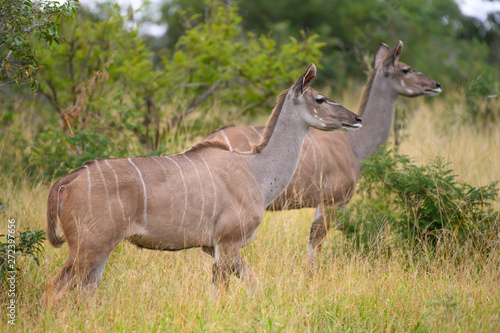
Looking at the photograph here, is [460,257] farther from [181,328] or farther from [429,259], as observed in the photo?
[181,328]

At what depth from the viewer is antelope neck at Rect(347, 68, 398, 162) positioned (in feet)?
19.1

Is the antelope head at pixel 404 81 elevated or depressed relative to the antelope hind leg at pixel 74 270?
elevated

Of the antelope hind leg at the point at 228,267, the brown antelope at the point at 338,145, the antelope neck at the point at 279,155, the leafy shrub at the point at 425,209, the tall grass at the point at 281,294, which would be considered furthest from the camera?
the brown antelope at the point at 338,145

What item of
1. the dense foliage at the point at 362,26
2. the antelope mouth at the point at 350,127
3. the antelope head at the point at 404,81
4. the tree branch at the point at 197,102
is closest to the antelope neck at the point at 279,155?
the antelope mouth at the point at 350,127

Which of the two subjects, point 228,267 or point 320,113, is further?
point 320,113

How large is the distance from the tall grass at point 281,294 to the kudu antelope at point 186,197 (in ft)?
0.73

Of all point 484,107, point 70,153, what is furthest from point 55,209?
point 484,107

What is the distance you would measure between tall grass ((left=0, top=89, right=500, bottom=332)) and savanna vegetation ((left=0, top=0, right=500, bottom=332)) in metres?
0.01

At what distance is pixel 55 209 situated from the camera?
338cm

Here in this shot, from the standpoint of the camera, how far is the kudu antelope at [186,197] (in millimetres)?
3312

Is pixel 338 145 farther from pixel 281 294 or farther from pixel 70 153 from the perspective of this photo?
pixel 70 153

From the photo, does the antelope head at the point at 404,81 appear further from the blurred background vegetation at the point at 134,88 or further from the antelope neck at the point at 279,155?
the antelope neck at the point at 279,155

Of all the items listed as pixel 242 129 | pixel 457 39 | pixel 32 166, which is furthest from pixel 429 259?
pixel 457 39

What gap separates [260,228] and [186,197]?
1.63 meters
